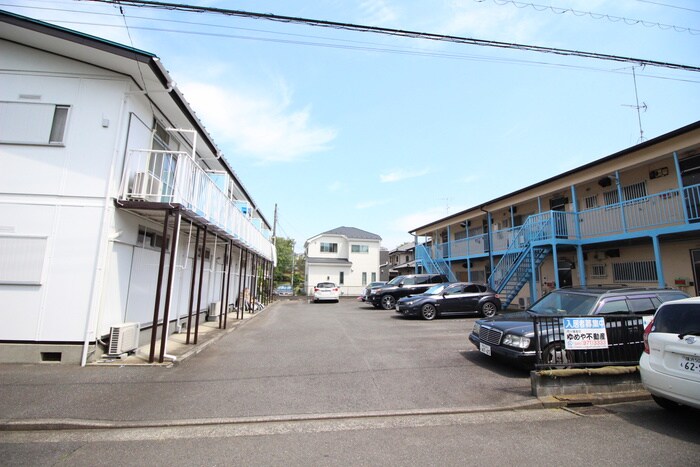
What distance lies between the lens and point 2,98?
7.17 metres

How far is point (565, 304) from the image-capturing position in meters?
6.67

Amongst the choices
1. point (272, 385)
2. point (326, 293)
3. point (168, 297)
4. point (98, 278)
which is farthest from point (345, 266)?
point (272, 385)

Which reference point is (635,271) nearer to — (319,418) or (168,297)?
(319,418)

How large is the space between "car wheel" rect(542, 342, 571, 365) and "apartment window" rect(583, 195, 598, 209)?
1086cm

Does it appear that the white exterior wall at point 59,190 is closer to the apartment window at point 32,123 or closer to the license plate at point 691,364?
the apartment window at point 32,123

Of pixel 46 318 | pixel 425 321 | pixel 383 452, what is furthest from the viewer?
pixel 425 321

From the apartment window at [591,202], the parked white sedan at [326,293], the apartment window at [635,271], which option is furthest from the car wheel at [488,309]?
the parked white sedan at [326,293]

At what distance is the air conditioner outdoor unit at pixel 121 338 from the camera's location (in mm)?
6695

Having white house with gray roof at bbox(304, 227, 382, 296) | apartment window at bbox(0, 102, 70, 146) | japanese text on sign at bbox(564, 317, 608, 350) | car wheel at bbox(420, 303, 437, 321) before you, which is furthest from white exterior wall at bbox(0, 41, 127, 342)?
white house with gray roof at bbox(304, 227, 382, 296)

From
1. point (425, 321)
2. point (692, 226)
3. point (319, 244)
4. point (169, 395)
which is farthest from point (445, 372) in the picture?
point (319, 244)

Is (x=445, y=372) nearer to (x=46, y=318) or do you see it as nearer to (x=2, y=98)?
(x=46, y=318)

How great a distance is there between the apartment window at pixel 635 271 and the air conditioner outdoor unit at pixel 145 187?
51.0 ft

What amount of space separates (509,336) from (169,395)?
18.8ft

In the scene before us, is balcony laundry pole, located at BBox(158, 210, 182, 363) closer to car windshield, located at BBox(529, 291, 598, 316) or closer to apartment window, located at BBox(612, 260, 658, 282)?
car windshield, located at BBox(529, 291, 598, 316)
